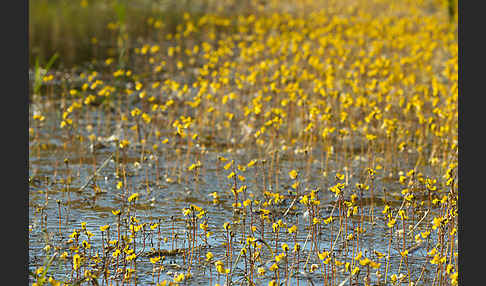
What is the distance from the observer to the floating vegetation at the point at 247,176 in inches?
221

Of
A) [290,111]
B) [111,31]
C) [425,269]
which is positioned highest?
[111,31]

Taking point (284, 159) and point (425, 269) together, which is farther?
point (284, 159)

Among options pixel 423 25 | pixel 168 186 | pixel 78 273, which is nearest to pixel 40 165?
pixel 168 186

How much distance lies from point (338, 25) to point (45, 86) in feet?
21.0

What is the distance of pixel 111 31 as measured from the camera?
15203 millimetres

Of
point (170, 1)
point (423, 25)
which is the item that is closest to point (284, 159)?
point (423, 25)

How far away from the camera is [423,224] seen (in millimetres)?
6754

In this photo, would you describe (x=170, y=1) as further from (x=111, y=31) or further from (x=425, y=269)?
(x=425, y=269)

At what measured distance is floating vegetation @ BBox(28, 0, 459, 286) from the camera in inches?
221

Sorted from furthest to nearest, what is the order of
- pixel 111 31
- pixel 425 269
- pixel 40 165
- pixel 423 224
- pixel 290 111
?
pixel 111 31 < pixel 290 111 < pixel 40 165 < pixel 423 224 < pixel 425 269

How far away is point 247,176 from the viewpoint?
7.99m

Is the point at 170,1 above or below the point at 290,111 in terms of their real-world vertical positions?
above

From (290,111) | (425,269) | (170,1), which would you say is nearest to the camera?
(425,269)

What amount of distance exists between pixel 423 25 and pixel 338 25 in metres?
1.87
